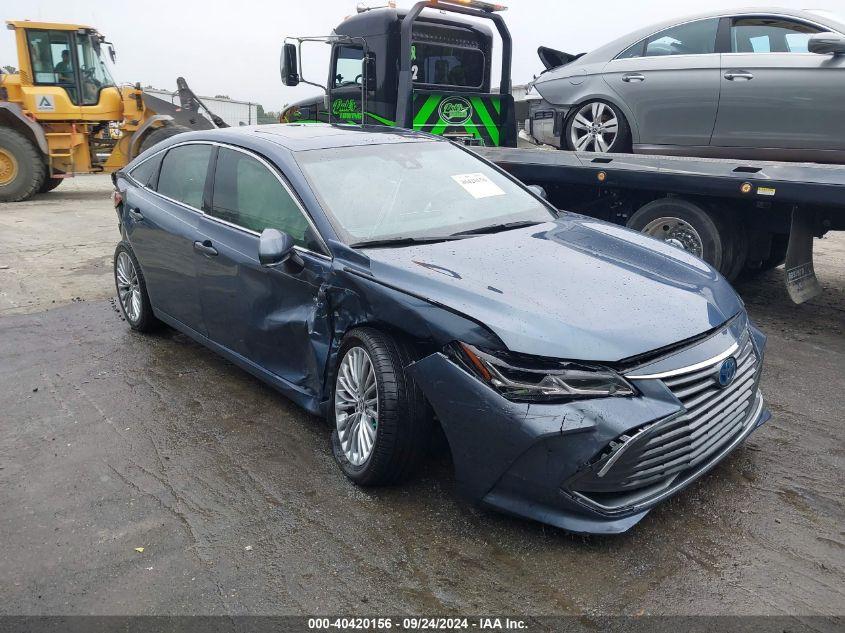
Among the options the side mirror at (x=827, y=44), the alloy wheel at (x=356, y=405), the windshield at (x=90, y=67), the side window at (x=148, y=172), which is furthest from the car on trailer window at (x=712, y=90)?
the windshield at (x=90, y=67)

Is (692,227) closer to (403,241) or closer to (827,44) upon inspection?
(827,44)

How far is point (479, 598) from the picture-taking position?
255 cm

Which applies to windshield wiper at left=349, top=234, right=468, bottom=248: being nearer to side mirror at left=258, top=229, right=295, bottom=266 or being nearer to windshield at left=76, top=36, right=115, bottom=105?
side mirror at left=258, top=229, right=295, bottom=266

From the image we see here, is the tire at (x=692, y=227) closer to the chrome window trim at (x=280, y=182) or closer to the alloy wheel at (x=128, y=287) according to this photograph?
the chrome window trim at (x=280, y=182)

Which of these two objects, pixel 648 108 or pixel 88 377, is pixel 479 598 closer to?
pixel 88 377

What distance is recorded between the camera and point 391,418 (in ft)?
9.90

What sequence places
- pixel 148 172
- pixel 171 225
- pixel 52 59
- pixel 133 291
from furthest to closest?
pixel 52 59 < pixel 133 291 < pixel 148 172 < pixel 171 225

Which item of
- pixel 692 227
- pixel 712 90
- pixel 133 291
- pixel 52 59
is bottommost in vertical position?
pixel 133 291

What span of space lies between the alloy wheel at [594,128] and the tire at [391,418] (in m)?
4.52

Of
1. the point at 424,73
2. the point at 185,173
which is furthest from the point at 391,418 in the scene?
the point at 424,73

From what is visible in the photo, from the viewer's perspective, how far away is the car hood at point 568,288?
2736mm

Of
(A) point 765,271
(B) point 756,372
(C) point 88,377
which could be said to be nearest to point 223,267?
(C) point 88,377

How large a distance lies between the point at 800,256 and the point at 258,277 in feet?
13.8

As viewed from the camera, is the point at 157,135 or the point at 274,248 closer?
the point at 274,248
